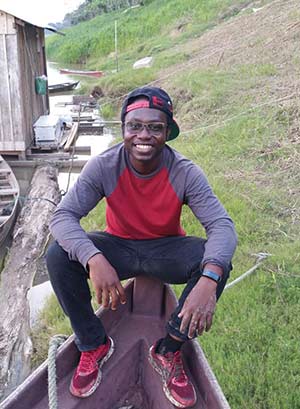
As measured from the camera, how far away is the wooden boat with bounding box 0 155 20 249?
6150 mm

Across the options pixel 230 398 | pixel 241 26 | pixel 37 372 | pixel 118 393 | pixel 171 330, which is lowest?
pixel 230 398

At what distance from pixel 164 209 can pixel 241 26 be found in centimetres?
1352

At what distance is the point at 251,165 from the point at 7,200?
333cm

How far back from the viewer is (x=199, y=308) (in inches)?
78.4

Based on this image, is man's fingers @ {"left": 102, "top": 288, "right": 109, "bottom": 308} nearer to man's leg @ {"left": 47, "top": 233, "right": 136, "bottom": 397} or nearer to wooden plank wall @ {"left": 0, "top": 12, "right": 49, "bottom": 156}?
man's leg @ {"left": 47, "top": 233, "right": 136, "bottom": 397}

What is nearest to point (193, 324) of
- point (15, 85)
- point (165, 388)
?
point (165, 388)

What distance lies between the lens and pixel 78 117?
12492mm

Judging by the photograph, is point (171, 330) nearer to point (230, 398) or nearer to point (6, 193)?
point (230, 398)

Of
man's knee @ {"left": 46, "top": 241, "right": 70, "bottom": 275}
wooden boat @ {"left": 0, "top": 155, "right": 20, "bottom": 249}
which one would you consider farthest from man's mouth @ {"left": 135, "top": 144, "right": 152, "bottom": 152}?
wooden boat @ {"left": 0, "top": 155, "right": 20, "bottom": 249}

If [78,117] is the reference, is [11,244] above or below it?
below

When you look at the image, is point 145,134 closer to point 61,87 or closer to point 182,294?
point 182,294

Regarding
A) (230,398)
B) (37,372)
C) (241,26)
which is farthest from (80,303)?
(241,26)

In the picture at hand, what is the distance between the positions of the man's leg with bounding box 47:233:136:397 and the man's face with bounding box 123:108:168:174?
443 millimetres

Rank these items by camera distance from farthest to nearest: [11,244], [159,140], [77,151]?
[77,151] < [11,244] < [159,140]
